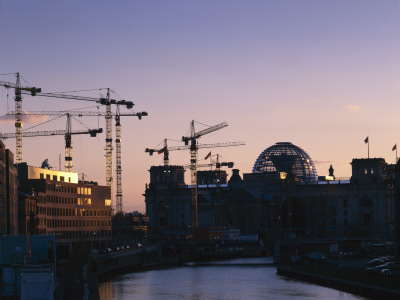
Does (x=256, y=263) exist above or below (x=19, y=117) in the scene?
below

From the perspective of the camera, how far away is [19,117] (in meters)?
185

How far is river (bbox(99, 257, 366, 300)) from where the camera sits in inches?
3573

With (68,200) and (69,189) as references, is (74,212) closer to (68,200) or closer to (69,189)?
(68,200)

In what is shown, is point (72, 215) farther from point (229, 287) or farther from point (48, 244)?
point (48, 244)

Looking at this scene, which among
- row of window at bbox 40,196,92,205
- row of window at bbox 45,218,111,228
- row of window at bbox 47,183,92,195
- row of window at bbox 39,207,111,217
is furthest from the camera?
row of window at bbox 47,183,92,195

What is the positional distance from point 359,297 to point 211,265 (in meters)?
65.0

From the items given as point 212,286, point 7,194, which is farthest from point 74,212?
point 212,286

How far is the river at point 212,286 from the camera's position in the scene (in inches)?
3573

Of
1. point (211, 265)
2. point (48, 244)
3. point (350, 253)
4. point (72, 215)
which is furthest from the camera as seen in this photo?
point (72, 215)

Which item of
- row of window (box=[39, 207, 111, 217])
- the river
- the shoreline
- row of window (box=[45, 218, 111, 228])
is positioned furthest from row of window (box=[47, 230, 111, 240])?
the shoreline

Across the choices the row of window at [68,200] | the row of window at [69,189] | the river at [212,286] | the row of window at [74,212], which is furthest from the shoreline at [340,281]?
the row of window at [69,189]

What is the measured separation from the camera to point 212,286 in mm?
103000

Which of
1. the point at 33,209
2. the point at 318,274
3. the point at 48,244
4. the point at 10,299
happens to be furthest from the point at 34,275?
the point at 33,209

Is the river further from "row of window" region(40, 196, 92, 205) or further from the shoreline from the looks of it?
"row of window" region(40, 196, 92, 205)
